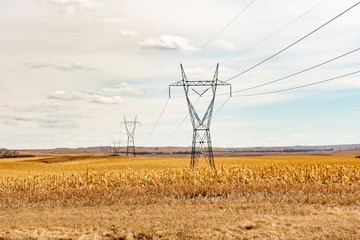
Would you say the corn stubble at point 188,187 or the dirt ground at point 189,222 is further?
the corn stubble at point 188,187

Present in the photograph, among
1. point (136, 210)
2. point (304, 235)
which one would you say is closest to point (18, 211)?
point (136, 210)

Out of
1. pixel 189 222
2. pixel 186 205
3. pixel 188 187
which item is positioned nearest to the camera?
pixel 189 222

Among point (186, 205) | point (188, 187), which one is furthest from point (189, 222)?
point (188, 187)

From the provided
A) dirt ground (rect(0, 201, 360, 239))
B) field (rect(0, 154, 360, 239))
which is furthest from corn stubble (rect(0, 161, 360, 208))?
dirt ground (rect(0, 201, 360, 239))

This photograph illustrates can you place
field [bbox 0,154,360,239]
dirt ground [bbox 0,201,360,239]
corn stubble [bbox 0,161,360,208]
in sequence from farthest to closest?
corn stubble [bbox 0,161,360,208]
field [bbox 0,154,360,239]
dirt ground [bbox 0,201,360,239]

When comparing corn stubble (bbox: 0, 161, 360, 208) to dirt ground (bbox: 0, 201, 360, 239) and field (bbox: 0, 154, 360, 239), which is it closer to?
field (bbox: 0, 154, 360, 239)

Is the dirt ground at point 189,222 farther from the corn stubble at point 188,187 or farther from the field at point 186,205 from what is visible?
the corn stubble at point 188,187

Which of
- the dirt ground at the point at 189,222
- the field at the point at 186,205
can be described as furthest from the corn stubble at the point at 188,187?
the dirt ground at the point at 189,222

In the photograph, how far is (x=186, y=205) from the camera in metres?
21.0

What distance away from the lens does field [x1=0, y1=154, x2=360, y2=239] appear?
587 inches

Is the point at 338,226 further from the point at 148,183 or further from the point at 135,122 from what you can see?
the point at 135,122

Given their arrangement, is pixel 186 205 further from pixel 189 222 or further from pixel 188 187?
pixel 189 222

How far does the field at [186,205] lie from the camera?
48.9 feet

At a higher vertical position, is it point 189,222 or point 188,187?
point 188,187
